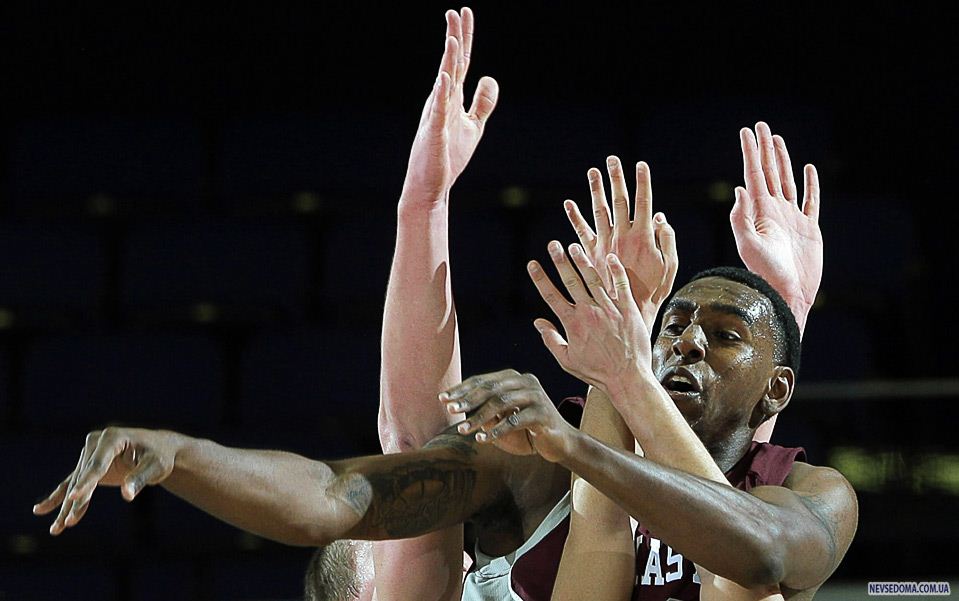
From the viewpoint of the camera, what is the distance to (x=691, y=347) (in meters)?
2.50

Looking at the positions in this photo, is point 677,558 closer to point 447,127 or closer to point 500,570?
point 500,570

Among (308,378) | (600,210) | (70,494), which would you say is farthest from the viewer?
(308,378)

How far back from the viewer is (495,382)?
189 cm

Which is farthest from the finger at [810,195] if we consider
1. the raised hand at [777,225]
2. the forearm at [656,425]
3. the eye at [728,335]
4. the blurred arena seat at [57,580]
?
the blurred arena seat at [57,580]

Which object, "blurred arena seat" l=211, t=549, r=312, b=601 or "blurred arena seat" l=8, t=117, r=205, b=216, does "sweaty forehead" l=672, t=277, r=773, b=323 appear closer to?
"blurred arena seat" l=211, t=549, r=312, b=601

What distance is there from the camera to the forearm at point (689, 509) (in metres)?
1.97

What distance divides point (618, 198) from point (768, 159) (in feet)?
3.02

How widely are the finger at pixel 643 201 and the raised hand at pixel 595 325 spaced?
0.21 m

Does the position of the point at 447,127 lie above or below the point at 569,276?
above

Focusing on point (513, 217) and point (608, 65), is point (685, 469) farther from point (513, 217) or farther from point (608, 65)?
point (608, 65)

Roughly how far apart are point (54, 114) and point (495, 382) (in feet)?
13.4

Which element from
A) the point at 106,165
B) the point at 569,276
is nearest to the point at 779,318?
the point at 569,276

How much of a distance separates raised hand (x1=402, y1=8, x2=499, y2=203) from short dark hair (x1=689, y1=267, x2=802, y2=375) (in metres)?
0.51

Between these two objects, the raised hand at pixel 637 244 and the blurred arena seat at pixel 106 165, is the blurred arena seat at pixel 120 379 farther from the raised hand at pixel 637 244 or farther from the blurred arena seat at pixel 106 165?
the raised hand at pixel 637 244
